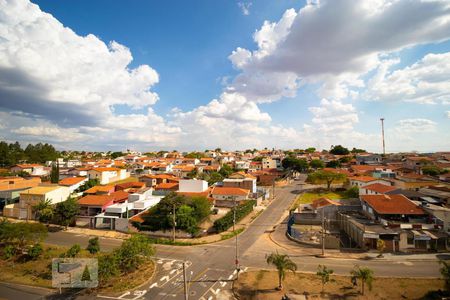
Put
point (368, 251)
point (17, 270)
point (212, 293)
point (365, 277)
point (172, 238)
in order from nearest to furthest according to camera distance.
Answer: point (365, 277)
point (212, 293)
point (17, 270)
point (368, 251)
point (172, 238)

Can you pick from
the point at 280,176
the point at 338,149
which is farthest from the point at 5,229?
the point at 338,149

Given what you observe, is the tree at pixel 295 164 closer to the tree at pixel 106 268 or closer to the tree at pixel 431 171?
the tree at pixel 431 171

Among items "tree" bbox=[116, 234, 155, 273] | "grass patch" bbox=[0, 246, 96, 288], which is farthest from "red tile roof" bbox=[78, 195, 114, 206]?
"tree" bbox=[116, 234, 155, 273]

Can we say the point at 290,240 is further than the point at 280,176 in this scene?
No

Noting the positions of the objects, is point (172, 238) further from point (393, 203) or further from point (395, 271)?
point (393, 203)

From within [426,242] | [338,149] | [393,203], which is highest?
[338,149]

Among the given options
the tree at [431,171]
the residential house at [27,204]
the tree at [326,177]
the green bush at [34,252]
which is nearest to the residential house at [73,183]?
the residential house at [27,204]

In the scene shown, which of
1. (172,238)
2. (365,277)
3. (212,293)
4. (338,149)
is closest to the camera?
(365,277)
